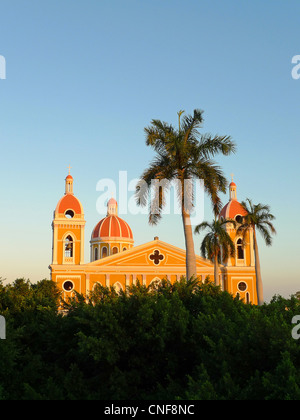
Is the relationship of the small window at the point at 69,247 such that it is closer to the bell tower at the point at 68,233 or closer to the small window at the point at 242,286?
the bell tower at the point at 68,233

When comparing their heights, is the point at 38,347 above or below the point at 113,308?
below

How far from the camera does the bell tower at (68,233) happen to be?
182 ft

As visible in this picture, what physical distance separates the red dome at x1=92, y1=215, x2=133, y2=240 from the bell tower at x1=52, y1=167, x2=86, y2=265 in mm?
10937

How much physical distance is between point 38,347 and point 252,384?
24.7 ft

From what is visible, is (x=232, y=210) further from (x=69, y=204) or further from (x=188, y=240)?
(x=188, y=240)

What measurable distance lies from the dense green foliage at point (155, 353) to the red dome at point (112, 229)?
52483mm

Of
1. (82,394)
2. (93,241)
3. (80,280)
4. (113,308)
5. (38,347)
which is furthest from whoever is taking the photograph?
(93,241)

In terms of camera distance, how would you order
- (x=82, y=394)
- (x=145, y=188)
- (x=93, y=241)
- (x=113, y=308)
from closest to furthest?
(x=82, y=394) → (x=113, y=308) → (x=145, y=188) → (x=93, y=241)

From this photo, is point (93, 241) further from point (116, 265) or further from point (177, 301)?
point (177, 301)

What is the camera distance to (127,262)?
58.3m

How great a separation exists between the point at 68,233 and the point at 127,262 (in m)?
7.92

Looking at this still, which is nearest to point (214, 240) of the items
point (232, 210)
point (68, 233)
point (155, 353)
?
point (232, 210)

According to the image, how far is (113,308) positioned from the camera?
42.0 feet
